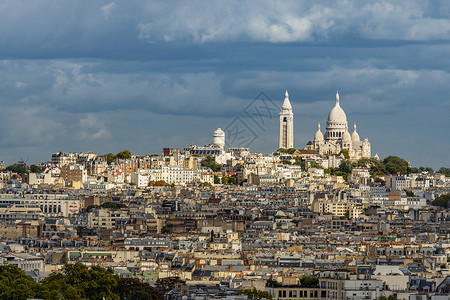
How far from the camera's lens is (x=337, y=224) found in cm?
12156

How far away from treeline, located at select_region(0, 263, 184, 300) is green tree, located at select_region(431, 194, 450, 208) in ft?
299

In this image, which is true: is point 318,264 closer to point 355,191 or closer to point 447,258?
point 447,258

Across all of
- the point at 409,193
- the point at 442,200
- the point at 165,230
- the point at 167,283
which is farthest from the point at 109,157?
the point at 167,283

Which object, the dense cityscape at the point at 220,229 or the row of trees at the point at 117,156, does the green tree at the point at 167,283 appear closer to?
the dense cityscape at the point at 220,229

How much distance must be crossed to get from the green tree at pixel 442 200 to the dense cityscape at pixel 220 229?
0.48 ft

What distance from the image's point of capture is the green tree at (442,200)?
150m

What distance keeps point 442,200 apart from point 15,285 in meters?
100

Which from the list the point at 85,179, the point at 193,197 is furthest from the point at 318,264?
the point at 85,179

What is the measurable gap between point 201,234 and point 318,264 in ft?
103

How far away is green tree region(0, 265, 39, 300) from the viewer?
5328 centimetres

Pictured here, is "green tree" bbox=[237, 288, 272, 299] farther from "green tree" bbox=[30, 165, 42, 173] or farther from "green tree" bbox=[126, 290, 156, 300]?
"green tree" bbox=[30, 165, 42, 173]

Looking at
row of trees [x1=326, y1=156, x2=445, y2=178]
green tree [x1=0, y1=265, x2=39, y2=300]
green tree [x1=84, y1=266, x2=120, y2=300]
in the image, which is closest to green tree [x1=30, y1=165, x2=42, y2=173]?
row of trees [x1=326, y1=156, x2=445, y2=178]

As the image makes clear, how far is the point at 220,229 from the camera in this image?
106 meters

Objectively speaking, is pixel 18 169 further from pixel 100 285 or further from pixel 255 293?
pixel 255 293
